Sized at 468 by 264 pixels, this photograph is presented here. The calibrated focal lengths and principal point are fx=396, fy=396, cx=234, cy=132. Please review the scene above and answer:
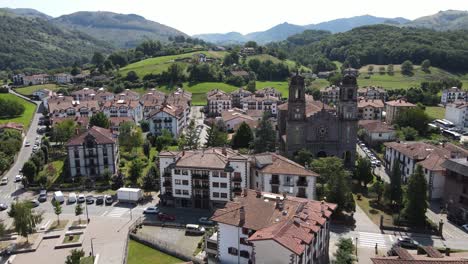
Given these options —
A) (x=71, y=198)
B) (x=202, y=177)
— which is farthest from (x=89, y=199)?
(x=202, y=177)

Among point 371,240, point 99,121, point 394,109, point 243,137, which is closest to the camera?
point 371,240

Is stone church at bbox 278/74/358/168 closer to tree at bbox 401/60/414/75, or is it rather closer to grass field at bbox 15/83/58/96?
grass field at bbox 15/83/58/96

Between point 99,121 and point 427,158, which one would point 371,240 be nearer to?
point 427,158

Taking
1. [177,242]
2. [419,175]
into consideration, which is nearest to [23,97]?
[177,242]

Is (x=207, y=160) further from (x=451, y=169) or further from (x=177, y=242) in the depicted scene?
(x=451, y=169)

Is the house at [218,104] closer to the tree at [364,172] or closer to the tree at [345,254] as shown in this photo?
the tree at [364,172]
